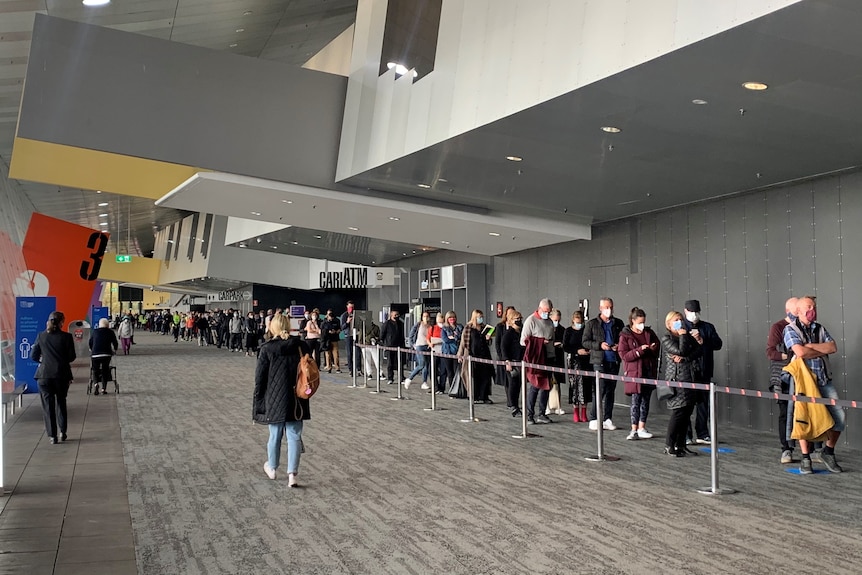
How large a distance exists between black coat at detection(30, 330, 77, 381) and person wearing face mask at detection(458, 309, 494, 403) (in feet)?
21.1

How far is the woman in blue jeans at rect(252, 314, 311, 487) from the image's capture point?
7.50m

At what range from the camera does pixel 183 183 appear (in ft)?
43.7

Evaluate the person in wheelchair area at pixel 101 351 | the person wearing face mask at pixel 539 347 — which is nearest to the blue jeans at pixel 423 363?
the person wearing face mask at pixel 539 347

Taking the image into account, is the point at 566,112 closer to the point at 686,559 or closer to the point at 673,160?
the point at 673,160

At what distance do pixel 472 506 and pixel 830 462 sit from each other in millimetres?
3946

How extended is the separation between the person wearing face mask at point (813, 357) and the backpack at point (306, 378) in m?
4.76

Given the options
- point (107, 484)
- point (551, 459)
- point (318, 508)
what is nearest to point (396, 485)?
point (318, 508)

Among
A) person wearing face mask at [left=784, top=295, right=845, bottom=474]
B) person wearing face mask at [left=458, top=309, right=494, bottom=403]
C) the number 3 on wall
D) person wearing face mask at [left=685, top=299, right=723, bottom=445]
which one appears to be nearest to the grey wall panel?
person wearing face mask at [left=458, top=309, right=494, bottom=403]

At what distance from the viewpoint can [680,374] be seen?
8.80 metres

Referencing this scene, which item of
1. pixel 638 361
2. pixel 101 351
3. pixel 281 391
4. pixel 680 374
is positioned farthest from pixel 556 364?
pixel 101 351

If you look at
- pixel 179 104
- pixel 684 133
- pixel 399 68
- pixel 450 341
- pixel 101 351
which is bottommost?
pixel 101 351

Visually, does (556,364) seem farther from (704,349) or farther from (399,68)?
(399,68)

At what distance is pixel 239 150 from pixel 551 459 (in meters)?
6.92

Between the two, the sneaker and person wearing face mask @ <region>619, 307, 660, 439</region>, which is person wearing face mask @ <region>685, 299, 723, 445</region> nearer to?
person wearing face mask @ <region>619, 307, 660, 439</region>
